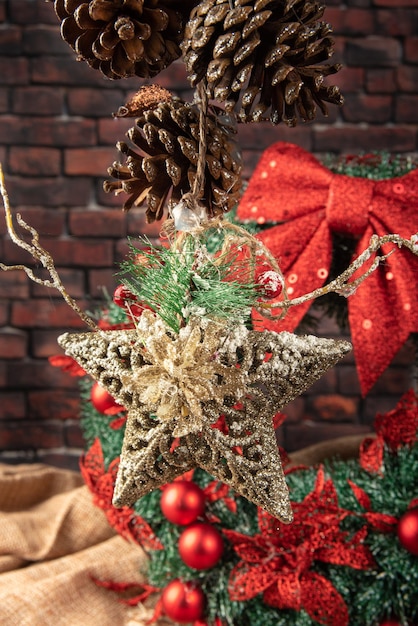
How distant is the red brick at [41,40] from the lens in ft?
3.31

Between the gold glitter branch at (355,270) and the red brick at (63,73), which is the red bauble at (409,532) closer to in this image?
the gold glitter branch at (355,270)

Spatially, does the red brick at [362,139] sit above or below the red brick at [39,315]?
above

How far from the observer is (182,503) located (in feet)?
2.10

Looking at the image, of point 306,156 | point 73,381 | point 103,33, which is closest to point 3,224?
point 73,381

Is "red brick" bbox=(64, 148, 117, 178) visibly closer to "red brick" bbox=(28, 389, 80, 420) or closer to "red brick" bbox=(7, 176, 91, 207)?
"red brick" bbox=(7, 176, 91, 207)

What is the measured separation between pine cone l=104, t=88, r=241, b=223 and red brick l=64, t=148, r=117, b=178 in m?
0.62

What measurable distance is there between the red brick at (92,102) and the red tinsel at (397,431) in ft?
2.18

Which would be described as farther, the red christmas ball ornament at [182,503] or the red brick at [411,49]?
the red brick at [411,49]

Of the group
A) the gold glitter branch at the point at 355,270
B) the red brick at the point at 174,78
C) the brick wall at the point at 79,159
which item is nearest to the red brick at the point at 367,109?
the brick wall at the point at 79,159

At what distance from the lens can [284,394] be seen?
1.32 ft

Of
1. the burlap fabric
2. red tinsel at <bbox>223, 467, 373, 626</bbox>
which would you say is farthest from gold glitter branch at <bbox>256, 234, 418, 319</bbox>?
the burlap fabric

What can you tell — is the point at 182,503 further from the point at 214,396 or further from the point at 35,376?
the point at 35,376

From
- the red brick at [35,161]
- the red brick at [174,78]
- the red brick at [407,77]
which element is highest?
the red brick at [407,77]

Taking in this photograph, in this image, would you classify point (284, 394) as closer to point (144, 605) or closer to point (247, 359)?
point (247, 359)
